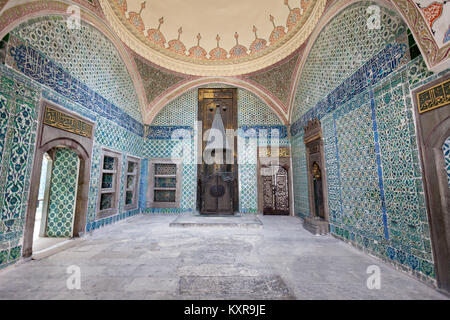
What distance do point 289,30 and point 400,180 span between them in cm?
472

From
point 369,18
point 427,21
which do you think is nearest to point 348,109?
point 369,18

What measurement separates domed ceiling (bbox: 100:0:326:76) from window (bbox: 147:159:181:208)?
325 cm

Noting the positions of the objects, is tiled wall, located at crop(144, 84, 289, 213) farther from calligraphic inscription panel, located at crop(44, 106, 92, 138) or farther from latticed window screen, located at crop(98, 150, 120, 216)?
calligraphic inscription panel, located at crop(44, 106, 92, 138)

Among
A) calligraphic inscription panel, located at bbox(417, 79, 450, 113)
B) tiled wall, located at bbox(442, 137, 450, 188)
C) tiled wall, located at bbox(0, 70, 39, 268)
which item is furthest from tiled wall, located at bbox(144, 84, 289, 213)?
tiled wall, located at bbox(442, 137, 450, 188)

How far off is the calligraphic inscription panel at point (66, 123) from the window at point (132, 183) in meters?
1.98

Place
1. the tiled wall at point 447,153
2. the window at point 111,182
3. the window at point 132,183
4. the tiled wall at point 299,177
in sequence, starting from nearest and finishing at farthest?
the tiled wall at point 447,153 → the window at point 111,182 → the tiled wall at point 299,177 → the window at point 132,183

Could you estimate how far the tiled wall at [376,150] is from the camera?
2.30 meters

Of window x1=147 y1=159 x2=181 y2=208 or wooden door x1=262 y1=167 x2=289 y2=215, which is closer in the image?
wooden door x1=262 y1=167 x2=289 y2=215

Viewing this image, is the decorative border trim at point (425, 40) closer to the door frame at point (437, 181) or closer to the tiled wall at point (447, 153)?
the door frame at point (437, 181)

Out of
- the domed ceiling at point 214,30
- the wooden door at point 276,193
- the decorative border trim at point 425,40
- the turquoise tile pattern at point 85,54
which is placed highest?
the domed ceiling at point 214,30

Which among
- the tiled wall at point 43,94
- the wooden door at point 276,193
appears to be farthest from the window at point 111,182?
the wooden door at point 276,193

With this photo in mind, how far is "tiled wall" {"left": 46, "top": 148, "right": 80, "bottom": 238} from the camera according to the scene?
394 cm

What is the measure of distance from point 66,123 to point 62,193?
151 centimetres

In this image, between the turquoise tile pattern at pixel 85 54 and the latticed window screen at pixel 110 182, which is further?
the latticed window screen at pixel 110 182
